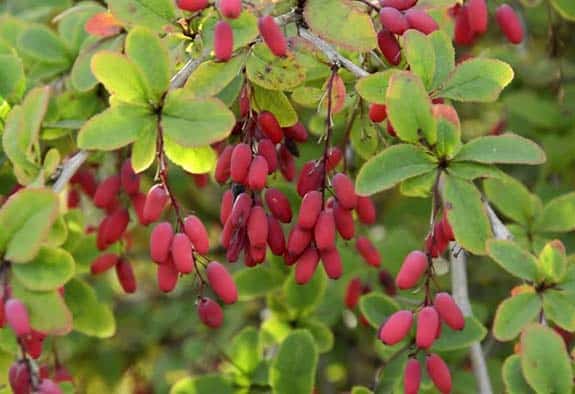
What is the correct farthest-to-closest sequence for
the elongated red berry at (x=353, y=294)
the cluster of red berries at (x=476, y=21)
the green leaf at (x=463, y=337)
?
the elongated red berry at (x=353, y=294) < the cluster of red berries at (x=476, y=21) < the green leaf at (x=463, y=337)

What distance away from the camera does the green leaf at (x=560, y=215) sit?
1.64 meters

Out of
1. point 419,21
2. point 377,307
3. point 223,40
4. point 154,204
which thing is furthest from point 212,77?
point 377,307

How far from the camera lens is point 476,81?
1415 millimetres

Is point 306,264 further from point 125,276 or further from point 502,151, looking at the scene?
point 125,276

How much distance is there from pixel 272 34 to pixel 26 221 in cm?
36

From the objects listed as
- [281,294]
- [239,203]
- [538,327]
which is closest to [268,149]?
[239,203]

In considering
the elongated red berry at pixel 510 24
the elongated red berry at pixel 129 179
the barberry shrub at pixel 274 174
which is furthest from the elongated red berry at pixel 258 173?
the elongated red berry at pixel 510 24

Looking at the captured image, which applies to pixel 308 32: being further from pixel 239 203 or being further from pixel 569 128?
pixel 569 128

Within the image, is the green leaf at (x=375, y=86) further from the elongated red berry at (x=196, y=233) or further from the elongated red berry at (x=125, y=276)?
the elongated red berry at (x=125, y=276)

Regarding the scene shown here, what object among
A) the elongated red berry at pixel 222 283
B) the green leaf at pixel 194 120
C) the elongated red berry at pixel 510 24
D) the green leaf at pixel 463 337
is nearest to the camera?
the green leaf at pixel 194 120

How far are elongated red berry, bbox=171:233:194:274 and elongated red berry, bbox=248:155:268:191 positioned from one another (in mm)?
104

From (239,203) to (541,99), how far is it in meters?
1.13

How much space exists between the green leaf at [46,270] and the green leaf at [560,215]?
0.75 metres

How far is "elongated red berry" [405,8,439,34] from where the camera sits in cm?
145
